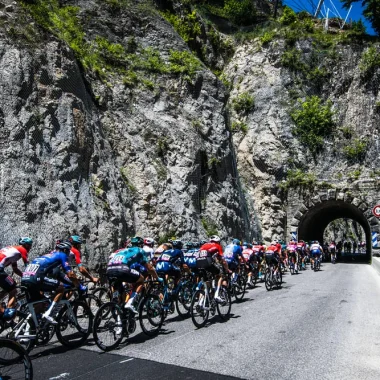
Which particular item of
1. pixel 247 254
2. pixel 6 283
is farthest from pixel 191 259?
pixel 6 283

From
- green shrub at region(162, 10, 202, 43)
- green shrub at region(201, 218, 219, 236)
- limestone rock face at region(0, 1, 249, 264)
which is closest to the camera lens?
limestone rock face at region(0, 1, 249, 264)

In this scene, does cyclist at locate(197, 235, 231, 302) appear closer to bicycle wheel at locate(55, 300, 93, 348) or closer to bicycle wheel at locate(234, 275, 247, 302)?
bicycle wheel at locate(234, 275, 247, 302)

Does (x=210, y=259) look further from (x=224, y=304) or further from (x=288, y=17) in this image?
(x=288, y=17)

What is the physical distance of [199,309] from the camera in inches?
343

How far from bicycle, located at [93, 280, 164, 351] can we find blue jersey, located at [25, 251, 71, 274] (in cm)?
109

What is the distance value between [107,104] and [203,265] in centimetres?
1169

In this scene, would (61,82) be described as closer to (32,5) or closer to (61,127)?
(61,127)

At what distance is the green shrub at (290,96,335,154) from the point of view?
1255 inches

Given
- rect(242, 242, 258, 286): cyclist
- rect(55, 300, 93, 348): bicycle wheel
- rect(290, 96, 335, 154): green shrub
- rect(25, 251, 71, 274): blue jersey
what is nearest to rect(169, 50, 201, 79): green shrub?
rect(290, 96, 335, 154): green shrub

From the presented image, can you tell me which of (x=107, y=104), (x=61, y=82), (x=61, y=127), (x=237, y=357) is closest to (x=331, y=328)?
(x=237, y=357)

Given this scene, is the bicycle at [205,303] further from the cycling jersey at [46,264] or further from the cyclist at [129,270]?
the cycling jersey at [46,264]

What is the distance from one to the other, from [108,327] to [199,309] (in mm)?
2423

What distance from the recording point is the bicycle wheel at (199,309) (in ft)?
28.0

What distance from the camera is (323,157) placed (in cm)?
3158
